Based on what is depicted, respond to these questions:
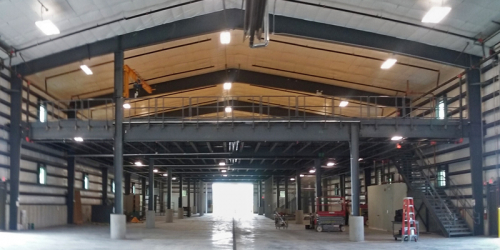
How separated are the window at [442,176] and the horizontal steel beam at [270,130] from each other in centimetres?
439

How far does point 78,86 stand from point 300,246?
18667 millimetres

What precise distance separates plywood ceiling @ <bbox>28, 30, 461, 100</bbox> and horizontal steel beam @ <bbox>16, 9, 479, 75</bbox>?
2189mm

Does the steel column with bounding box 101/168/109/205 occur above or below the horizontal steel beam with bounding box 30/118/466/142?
below

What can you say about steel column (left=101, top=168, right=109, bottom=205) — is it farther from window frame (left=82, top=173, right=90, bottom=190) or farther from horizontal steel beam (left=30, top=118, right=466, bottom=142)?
horizontal steel beam (left=30, top=118, right=466, bottom=142)

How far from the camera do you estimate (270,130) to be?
23.7 meters

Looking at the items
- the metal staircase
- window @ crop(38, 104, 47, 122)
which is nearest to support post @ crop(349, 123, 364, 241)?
the metal staircase

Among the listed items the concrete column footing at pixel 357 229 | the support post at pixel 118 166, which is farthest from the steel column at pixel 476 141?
the support post at pixel 118 166

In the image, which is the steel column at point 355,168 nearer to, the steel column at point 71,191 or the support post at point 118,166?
the support post at point 118,166

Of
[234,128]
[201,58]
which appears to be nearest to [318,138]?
[234,128]

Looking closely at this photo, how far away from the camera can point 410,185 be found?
92.3ft

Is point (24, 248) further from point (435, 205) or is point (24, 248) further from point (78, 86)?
point (435, 205)

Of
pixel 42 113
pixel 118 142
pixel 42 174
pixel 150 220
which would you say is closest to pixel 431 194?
pixel 118 142

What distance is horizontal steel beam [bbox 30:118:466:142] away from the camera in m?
23.7

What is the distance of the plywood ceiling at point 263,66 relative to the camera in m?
A: 27.3
